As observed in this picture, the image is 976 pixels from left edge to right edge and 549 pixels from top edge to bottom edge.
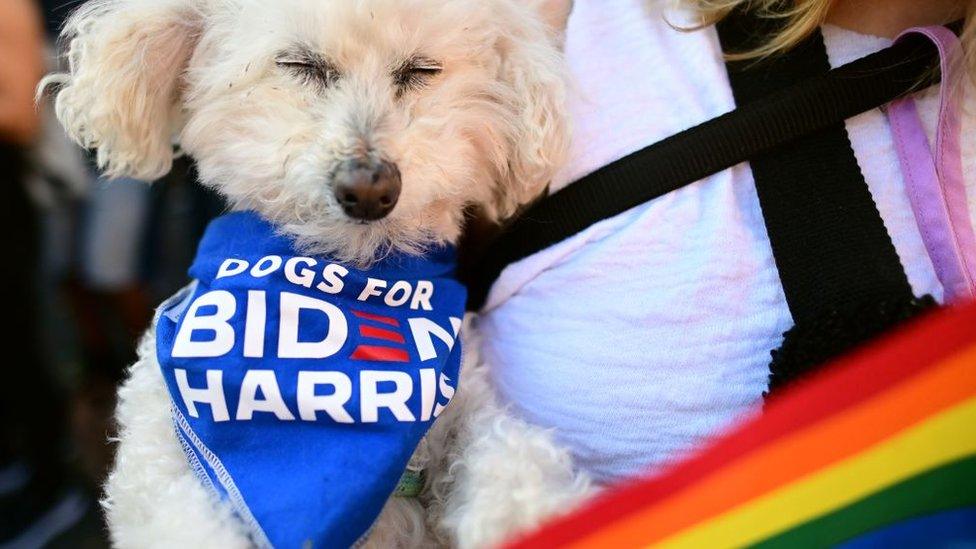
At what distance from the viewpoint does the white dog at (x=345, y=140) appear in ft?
3.43

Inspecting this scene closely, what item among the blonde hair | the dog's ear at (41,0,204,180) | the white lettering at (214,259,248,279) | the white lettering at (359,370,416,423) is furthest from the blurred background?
the blonde hair

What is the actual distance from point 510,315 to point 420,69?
0.40 meters

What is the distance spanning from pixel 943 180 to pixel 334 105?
0.83 meters

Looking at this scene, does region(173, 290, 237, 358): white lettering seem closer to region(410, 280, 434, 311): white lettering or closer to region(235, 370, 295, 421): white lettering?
region(235, 370, 295, 421): white lettering

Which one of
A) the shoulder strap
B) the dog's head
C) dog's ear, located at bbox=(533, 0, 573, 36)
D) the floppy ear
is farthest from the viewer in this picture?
dog's ear, located at bbox=(533, 0, 573, 36)

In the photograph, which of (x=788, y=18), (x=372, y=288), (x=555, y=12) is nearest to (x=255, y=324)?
(x=372, y=288)

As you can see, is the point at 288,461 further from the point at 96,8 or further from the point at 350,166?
the point at 96,8

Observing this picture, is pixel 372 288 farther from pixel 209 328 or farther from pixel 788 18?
pixel 788 18

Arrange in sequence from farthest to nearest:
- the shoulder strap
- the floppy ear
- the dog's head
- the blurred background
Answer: the blurred background < the floppy ear < the dog's head < the shoulder strap

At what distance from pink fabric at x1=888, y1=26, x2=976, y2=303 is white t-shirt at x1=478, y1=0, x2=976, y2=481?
0.06ft

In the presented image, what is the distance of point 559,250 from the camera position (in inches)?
46.9

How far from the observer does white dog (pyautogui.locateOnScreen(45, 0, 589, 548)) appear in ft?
3.43

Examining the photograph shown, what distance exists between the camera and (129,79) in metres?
1.16

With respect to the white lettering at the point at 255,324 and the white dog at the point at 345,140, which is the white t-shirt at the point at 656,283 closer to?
the white dog at the point at 345,140
